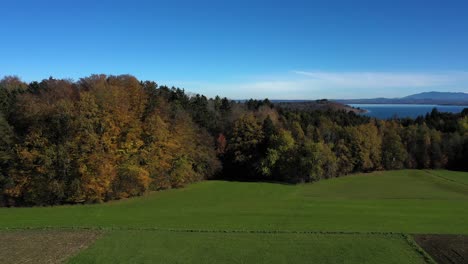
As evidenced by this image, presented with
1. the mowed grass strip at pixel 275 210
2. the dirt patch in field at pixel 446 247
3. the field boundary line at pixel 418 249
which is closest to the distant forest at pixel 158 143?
the mowed grass strip at pixel 275 210

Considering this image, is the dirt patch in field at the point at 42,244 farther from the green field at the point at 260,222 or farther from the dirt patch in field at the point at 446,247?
the dirt patch in field at the point at 446,247

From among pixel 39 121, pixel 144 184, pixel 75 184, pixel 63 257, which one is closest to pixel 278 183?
pixel 144 184

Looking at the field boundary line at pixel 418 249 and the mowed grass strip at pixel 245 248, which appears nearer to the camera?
the field boundary line at pixel 418 249

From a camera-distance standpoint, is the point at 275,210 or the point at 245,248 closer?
the point at 245,248

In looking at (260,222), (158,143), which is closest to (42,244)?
(260,222)

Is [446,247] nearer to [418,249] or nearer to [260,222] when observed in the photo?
[418,249]

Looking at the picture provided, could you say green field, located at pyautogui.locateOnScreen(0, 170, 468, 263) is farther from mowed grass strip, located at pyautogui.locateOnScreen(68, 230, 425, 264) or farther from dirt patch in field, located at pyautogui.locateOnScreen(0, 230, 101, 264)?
dirt patch in field, located at pyautogui.locateOnScreen(0, 230, 101, 264)
